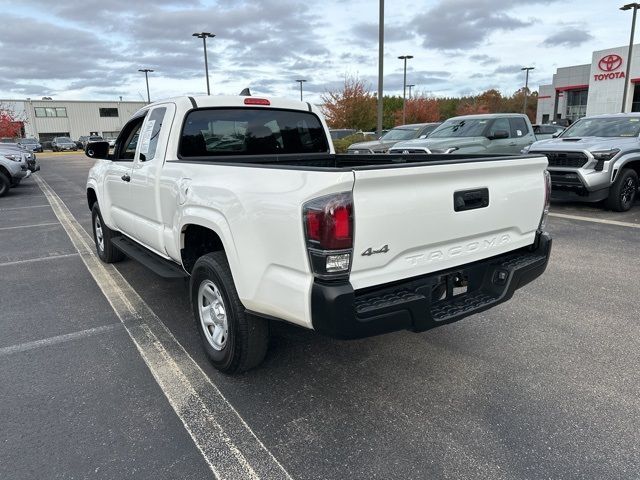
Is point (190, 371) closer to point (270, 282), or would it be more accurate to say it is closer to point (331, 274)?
point (270, 282)

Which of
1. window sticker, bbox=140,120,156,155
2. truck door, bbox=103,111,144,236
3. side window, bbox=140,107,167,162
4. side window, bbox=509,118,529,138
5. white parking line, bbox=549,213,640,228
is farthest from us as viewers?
side window, bbox=509,118,529,138

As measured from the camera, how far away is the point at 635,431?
8.75ft

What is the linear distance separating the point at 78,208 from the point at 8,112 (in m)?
62.8

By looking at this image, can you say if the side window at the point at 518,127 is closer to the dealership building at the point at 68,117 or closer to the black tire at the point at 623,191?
the black tire at the point at 623,191

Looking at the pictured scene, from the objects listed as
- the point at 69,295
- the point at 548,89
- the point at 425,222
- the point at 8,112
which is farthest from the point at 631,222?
the point at 8,112

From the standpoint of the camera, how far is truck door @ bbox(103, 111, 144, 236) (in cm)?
490

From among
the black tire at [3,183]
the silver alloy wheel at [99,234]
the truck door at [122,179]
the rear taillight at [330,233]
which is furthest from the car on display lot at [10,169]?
the rear taillight at [330,233]

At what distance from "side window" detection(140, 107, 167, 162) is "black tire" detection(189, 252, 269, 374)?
1.49 meters

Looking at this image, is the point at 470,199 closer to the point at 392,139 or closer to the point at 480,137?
the point at 480,137

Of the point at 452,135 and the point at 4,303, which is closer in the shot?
the point at 4,303

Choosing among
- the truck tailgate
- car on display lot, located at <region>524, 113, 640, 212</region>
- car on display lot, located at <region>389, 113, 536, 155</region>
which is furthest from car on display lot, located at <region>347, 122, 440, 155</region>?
the truck tailgate

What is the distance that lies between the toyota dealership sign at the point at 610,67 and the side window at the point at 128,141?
4254cm

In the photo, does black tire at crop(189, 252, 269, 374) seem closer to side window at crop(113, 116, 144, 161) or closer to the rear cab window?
the rear cab window

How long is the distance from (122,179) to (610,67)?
143ft
